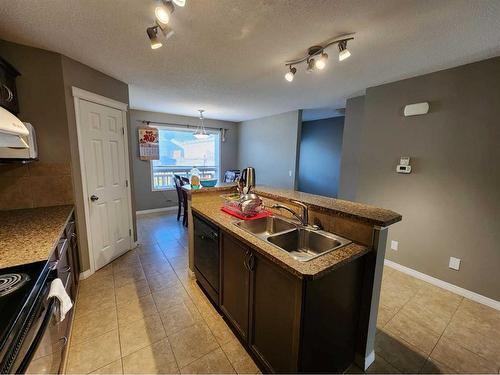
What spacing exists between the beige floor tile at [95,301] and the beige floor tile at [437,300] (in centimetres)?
309

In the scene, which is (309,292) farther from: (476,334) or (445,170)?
(445,170)

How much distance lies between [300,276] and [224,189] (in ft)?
5.97

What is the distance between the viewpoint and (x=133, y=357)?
1.54 m

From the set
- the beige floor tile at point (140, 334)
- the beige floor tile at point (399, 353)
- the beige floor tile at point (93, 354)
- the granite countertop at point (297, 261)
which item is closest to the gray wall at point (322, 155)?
the beige floor tile at point (399, 353)

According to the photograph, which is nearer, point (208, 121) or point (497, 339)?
point (497, 339)

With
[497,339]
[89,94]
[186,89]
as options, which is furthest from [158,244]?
[497,339]

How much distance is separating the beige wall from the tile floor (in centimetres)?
110

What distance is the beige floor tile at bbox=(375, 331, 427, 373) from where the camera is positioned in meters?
1.52

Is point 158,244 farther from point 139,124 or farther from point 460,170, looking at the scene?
point 460,170

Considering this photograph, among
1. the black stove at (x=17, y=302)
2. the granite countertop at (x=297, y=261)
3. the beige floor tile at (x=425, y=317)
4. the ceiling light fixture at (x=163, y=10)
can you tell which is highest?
the ceiling light fixture at (x=163, y=10)

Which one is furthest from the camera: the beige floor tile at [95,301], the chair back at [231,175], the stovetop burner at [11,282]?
the chair back at [231,175]

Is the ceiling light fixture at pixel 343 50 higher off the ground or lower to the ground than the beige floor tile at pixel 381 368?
higher

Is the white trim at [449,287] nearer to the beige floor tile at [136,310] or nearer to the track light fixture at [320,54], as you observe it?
the track light fixture at [320,54]

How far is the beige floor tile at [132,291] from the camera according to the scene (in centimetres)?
216
